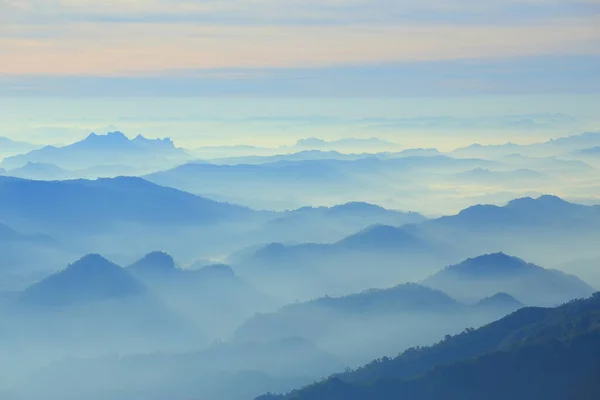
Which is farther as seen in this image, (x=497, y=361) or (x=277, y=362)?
(x=277, y=362)

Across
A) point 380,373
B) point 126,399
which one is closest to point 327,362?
point 126,399

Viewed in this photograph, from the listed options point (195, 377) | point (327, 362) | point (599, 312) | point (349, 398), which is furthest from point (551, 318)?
point (195, 377)

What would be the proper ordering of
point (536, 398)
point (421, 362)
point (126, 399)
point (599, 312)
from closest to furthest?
point (536, 398), point (599, 312), point (421, 362), point (126, 399)

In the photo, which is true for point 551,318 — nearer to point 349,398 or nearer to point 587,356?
point 587,356

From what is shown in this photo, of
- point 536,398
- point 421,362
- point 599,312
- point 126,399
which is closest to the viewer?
point 536,398

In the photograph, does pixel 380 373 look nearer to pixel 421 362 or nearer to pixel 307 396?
pixel 421 362

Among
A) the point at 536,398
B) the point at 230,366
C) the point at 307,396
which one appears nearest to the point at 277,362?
the point at 230,366

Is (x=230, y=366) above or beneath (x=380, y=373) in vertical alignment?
above

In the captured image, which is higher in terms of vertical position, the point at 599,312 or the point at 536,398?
the point at 599,312

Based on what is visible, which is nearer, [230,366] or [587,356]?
[587,356]
